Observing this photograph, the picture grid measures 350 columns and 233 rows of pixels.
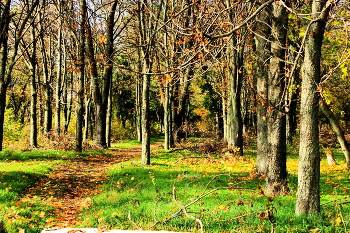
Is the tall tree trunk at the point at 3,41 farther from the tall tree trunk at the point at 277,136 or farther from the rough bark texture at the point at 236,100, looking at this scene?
the tall tree trunk at the point at 277,136

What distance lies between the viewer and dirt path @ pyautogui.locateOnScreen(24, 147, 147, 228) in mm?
6492

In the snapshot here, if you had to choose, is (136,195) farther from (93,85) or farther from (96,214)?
(93,85)

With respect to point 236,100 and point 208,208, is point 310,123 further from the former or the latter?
point 236,100

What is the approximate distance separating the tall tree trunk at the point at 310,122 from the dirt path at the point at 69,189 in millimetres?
4389

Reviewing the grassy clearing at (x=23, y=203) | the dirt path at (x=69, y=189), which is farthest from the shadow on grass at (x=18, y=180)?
the dirt path at (x=69, y=189)

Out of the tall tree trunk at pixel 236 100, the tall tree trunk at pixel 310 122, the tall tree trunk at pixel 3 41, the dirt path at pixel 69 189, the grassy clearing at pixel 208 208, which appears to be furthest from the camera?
the tall tree trunk at pixel 236 100

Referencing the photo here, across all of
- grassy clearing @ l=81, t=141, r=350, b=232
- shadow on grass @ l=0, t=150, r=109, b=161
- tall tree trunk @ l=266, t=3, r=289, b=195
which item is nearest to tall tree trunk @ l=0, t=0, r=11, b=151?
shadow on grass @ l=0, t=150, r=109, b=161

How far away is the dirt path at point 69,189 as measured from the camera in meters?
6.49

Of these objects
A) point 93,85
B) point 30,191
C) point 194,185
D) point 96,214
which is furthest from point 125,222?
point 93,85

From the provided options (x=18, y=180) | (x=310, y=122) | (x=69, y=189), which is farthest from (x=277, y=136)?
(x=18, y=180)

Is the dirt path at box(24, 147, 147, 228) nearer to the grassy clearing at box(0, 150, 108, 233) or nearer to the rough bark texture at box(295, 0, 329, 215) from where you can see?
the grassy clearing at box(0, 150, 108, 233)

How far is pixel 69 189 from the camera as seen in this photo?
867cm

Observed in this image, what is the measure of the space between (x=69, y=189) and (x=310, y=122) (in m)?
6.81

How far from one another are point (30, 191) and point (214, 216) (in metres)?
5.18
